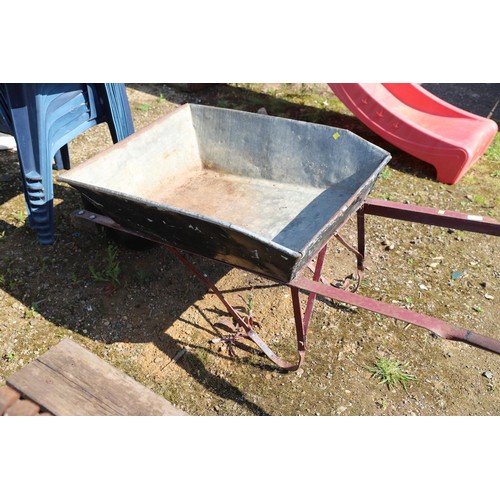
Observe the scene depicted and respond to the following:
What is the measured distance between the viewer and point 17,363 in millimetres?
3197

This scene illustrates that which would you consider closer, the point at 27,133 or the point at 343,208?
the point at 343,208

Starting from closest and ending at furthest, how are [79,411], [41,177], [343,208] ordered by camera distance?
[79,411] → [343,208] → [41,177]

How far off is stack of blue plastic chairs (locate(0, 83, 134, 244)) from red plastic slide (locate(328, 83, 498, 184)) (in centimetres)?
245

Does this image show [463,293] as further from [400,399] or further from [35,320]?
[35,320]

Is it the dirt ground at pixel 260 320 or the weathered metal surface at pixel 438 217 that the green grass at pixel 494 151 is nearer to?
the dirt ground at pixel 260 320

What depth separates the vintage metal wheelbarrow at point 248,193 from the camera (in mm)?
2605

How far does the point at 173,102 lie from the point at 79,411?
4824 millimetres

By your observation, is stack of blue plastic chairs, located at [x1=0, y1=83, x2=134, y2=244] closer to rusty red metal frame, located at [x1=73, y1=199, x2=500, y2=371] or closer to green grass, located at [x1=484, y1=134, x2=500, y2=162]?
rusty red metal frame, located at [x1=73, y1=199, x2=500, y2=371]

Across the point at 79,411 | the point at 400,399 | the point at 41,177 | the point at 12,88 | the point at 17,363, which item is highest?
the point at 12,88

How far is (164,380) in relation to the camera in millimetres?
3148

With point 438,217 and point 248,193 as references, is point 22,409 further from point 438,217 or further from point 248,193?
point 438,217

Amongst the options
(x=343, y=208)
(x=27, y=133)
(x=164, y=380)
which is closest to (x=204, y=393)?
(x=164, y=380)

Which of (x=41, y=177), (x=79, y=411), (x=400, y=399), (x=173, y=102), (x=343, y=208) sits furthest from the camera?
(x=173, y=102)

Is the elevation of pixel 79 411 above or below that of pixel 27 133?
below
